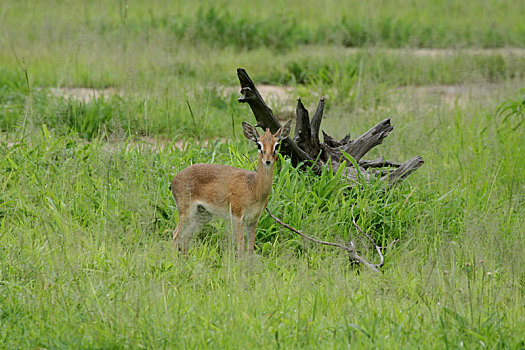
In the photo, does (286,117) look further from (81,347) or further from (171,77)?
(81,347)

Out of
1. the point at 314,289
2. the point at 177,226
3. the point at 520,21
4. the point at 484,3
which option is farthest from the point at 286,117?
the point at 484,3

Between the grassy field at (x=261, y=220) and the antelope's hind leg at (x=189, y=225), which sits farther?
the antelope's hind leg at (x=189, y=225)

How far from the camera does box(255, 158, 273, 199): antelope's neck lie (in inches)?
170

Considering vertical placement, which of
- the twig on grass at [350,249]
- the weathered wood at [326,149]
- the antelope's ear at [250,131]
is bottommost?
the twig on grass at [350,249]

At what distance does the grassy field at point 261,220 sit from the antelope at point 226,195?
0.60 ft

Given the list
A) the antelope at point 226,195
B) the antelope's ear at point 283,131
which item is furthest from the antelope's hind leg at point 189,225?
the antelope's ear at point 283,131

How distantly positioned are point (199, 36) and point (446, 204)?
6.45 meters

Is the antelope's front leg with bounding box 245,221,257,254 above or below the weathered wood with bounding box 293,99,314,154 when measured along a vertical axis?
below

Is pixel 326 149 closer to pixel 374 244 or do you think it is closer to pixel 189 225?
pixel 374 244

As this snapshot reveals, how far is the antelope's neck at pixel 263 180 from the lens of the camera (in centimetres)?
431

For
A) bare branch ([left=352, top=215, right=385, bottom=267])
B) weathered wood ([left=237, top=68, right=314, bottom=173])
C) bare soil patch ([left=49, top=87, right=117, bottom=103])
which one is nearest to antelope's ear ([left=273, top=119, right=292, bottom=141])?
weathered wood ([left=237, top=68, right=314, bottom=173])

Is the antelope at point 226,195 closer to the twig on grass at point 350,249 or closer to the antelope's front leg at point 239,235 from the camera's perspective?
the antelope's front leg at point 239,235

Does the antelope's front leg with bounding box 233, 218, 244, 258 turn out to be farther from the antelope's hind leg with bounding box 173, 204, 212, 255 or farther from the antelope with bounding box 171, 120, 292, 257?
the antelope's hind leg with bounding box 173, 204, 212, 255

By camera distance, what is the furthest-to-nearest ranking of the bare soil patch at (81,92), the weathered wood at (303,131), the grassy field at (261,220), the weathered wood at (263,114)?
the bare soil patch at (81,92), the weathered wood at (303,131), the weathered wood at (263,114), the grassy field at (261,220)
